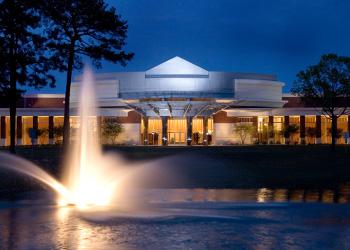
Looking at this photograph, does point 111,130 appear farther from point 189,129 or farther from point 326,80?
point 326,80

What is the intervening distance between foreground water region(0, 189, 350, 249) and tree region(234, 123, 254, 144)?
2092 inches

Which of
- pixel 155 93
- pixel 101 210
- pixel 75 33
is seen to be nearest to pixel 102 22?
pixel 75 33

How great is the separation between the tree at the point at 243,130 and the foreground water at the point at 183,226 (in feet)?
174

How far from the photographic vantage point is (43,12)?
37.1 meters

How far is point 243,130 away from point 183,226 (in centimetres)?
5880

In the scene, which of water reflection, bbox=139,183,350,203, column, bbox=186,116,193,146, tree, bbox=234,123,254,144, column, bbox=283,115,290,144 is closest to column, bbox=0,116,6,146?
column, bbox=186,116,193,146

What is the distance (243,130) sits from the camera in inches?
2805

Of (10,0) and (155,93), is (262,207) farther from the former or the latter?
(155,93)

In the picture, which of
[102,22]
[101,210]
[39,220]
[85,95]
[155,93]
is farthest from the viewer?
[155,93]

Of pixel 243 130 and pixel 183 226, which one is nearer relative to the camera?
pixel 183 226

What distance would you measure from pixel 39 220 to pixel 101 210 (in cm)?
225

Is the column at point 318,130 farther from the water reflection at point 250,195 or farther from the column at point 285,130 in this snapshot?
the water reflection at point 250,195

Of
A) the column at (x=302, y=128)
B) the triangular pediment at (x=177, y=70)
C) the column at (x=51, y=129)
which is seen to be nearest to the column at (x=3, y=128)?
the column at (x=51, y=129)

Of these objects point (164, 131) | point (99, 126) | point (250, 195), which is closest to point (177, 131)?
point (164, 131)
